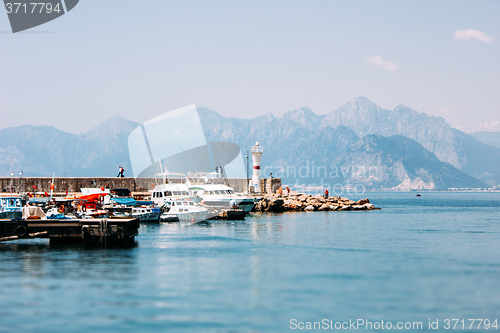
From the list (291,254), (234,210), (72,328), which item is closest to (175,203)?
(234,210)

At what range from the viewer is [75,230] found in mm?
36281

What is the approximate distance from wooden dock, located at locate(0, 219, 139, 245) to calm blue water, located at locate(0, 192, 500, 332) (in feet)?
3.30

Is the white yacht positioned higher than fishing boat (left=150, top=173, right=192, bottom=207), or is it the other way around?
fishing boat (left=150, top=173, right=192, bottom=207)

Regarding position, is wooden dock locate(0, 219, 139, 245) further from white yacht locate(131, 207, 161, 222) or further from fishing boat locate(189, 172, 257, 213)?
fishing boat locate(189, 172, 257, 213)

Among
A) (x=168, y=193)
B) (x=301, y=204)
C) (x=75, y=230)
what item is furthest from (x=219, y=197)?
(x=75, y=230)

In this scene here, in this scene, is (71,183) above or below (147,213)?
above

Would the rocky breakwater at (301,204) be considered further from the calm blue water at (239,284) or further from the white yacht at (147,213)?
the calm blue water at (239,284)

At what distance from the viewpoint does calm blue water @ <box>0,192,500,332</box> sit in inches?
707

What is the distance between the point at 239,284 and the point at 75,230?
17568 mm

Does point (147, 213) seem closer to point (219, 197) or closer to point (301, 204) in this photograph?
point (219, 197)

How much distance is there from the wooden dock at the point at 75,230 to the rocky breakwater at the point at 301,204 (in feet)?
132

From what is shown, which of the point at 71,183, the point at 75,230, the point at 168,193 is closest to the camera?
the point at 75,230

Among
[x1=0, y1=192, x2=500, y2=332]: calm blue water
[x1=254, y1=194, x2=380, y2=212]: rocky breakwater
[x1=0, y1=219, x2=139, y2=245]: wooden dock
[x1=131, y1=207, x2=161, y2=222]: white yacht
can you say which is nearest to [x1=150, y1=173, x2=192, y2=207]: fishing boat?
[x1=131, y1=207, x2=161, y2=222]: white yacht

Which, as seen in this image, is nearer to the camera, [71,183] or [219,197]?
[219,197]
